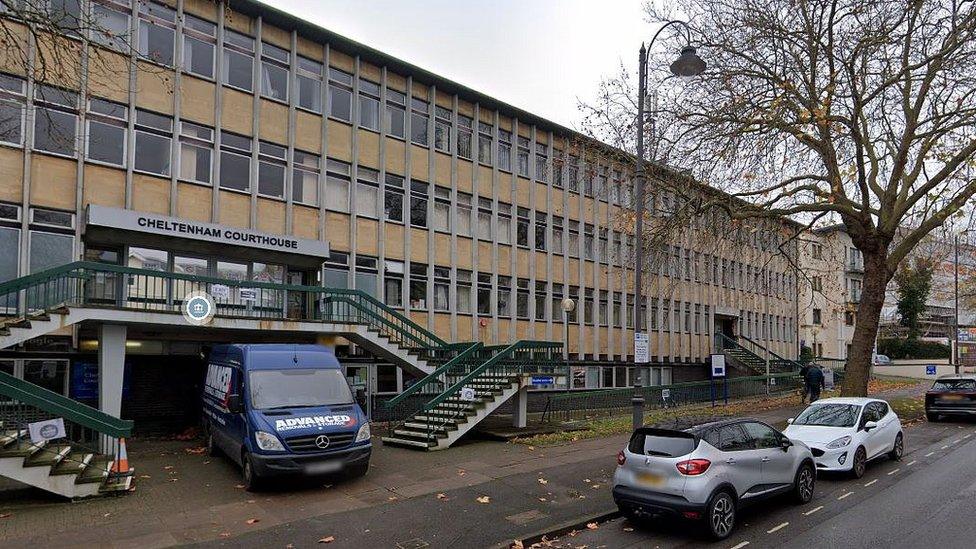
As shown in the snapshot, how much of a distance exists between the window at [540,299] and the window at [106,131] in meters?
15.8

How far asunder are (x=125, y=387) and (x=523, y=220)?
1552 cm

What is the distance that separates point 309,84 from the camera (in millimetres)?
20859

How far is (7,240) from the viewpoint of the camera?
601 inches

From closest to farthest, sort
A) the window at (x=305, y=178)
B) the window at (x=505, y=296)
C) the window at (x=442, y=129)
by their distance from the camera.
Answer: the window at (x=305, y=178) → the window at (x=442, y=129) → the window at (x=505, y=296)

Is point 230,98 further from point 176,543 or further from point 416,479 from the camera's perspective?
point 176,543

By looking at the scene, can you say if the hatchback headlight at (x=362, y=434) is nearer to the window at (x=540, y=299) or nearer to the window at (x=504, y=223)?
the window at (x=504, y=223)

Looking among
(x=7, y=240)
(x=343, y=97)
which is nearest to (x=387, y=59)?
(x=343, y=97)

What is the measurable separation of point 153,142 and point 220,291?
4842 mm

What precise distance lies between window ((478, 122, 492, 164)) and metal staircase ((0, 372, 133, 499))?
55.7 ft

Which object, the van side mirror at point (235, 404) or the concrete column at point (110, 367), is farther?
the concrete column at point (110, 367)

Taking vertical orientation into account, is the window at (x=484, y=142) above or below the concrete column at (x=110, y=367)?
above

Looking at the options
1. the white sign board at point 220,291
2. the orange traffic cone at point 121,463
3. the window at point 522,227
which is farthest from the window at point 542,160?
the orange traffic cone at point 121,463

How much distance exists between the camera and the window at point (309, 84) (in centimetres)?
2062

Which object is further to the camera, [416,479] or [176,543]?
[416,479]
